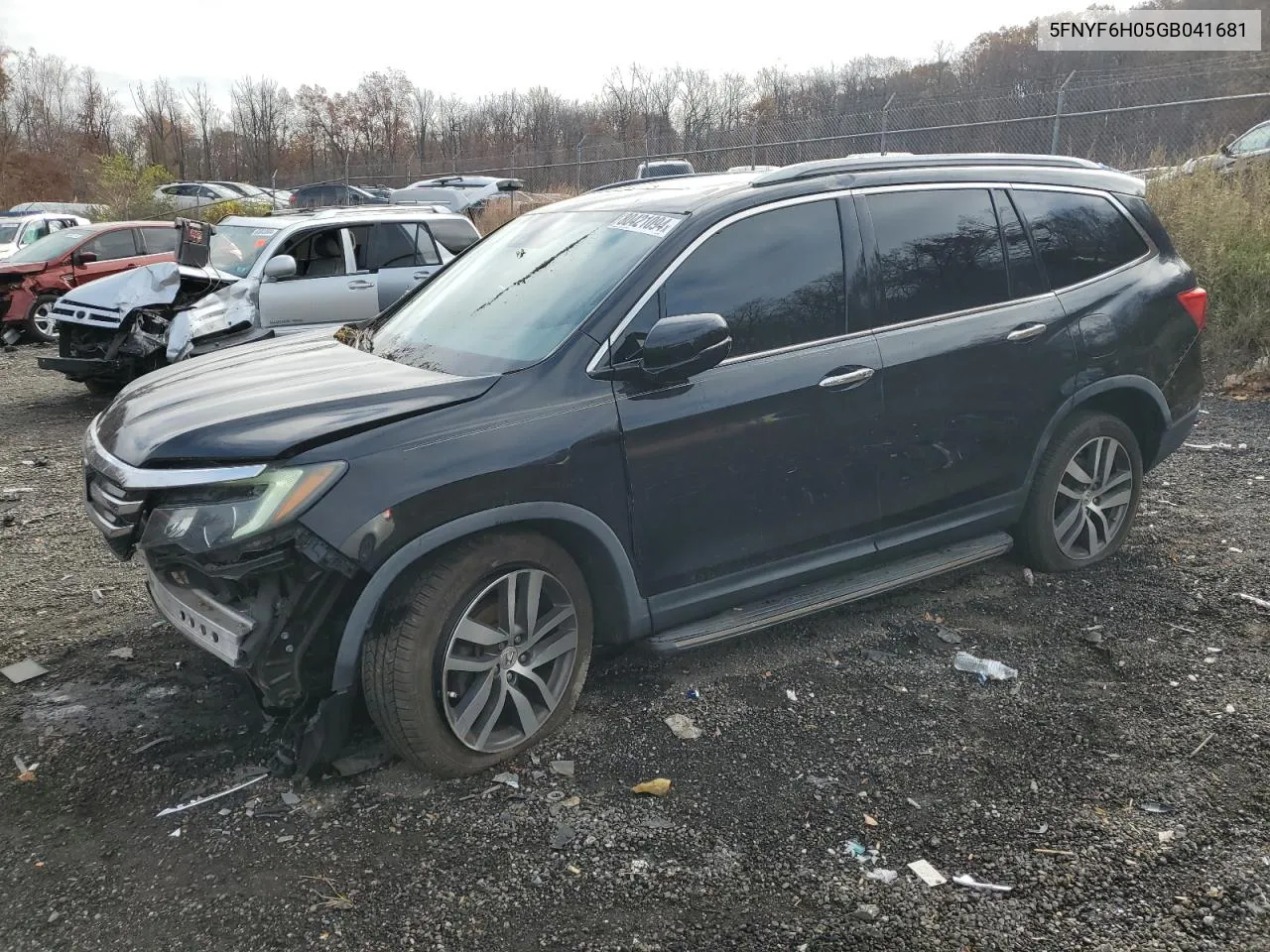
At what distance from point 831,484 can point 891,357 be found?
576mm

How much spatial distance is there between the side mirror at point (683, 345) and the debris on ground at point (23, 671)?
2.84 meters

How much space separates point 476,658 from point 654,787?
2.36ft

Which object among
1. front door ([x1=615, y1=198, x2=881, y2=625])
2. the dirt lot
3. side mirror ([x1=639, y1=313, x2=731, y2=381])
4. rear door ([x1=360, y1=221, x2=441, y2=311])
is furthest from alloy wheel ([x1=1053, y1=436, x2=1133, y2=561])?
rear door ([x1=360, y1=221, x2=441, y2=311])

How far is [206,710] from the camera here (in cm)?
365

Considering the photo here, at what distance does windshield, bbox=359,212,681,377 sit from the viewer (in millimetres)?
3436

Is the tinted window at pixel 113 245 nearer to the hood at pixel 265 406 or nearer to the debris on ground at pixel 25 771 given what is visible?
the hood at pixel 265 406

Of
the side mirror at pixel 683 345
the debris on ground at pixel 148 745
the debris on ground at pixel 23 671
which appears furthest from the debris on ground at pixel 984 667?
the debris on ground at pixel 23 671

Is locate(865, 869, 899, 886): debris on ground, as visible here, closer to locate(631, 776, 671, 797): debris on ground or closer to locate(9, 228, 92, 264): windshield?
locate(631, 776, 671, 797): debris on ground

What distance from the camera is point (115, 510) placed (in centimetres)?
312

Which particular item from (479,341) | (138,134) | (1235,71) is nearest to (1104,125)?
(1235,71)

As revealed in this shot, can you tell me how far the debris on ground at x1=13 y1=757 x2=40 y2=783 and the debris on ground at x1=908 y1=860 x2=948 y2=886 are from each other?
2862 mm

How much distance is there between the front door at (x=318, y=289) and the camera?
9.13 meters

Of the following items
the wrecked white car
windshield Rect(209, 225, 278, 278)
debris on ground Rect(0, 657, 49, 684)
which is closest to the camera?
debris on ground Rect(0, 657, 49, 684)

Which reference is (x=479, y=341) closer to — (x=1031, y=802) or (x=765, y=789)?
(x=765, y=789)
